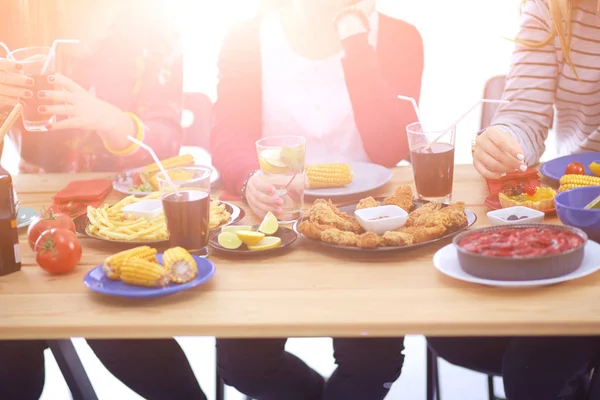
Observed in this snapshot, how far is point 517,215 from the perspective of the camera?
1.40 metres

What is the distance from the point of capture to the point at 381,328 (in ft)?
3.37

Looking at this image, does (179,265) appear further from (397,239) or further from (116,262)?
(397,239)

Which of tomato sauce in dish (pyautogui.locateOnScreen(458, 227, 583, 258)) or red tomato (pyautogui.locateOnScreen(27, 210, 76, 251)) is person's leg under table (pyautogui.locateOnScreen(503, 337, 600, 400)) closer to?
tomato sauce in dish (pyautogui.locateOnScreen(458, 227, 583, 258))

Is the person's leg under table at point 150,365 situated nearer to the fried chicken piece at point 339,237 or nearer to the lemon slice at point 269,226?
the lemon slice at point 269,226

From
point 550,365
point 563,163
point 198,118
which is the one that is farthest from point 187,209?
point 198,118

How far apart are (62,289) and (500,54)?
13.2 ft

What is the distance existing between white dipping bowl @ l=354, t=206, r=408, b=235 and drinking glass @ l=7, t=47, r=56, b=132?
80 cm

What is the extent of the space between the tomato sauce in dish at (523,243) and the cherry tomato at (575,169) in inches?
20.9

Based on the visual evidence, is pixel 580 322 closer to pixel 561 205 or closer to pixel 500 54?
pixel 561 205

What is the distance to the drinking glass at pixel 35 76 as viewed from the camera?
5.27 feet

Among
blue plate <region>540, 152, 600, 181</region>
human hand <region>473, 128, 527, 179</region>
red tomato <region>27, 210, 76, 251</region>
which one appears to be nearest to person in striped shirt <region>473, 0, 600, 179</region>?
blue plate <region>540, 152, 600, 181</region>

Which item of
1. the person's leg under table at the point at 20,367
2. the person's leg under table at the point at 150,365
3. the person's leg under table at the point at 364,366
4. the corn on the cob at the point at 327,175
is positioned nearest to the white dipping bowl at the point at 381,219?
the person's leg under table at the point at 364,366

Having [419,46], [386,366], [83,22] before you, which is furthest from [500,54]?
[386,366]

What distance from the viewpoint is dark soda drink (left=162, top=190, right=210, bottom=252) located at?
1.31 m
